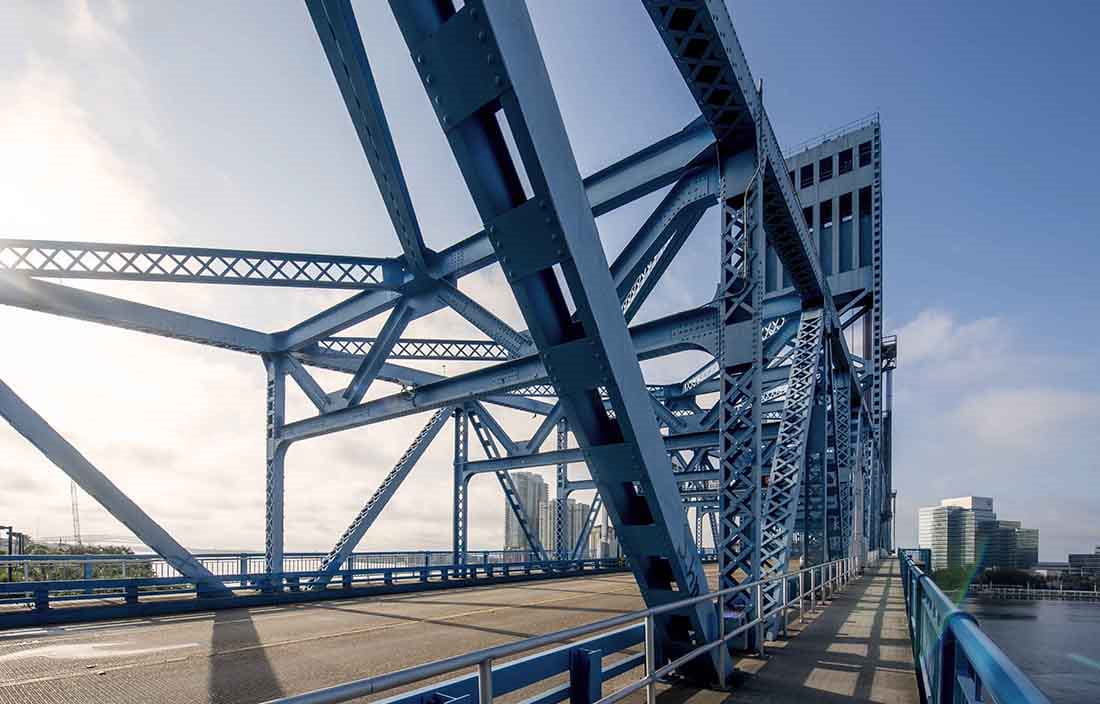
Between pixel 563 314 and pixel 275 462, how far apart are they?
19517 mm

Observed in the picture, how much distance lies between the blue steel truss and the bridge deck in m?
1.26

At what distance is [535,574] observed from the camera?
2889 cm

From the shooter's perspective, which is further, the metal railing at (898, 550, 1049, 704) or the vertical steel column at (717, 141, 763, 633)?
the vertical steel column at (717, 141, 763, 633)

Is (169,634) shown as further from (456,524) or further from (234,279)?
(456,524)

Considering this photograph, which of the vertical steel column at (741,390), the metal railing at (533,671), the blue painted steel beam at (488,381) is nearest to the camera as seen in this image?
the metal railing at (533,671)

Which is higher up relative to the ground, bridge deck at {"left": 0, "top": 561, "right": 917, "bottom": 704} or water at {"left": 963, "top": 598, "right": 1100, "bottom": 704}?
bridge deck at {"left": 0, "top": 561, "right": 917, "bottom": 704}

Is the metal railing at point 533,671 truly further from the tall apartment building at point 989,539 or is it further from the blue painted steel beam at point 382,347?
the tall apartment building at point 989,539

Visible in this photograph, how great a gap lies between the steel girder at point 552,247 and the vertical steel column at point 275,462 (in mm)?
18190

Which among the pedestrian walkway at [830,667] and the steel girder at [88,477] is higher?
the steel girder at [88,477]

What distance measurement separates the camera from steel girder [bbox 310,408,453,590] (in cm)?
2200

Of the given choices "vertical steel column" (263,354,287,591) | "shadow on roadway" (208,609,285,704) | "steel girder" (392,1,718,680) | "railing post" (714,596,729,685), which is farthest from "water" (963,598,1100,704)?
"steel girder" (392,1,718,680)

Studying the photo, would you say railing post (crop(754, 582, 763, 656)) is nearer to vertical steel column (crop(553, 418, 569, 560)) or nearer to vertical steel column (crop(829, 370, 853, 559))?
vertical steel column (crop(829, 370, 853, 559))

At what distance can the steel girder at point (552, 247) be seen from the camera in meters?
4.46

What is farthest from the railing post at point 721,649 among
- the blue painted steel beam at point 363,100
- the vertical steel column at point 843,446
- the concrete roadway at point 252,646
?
the vertical steel column at point 843,446
